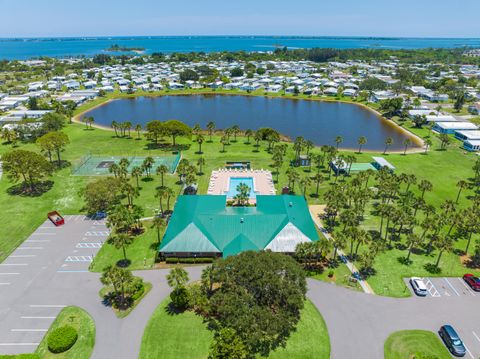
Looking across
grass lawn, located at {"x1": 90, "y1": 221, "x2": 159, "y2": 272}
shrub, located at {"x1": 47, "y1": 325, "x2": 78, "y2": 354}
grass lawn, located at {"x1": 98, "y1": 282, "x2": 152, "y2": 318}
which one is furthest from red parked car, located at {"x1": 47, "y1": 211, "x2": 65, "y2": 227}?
shrub, located at {"x1": 47, "y1": 325, "x2": 78, "y2": 354}

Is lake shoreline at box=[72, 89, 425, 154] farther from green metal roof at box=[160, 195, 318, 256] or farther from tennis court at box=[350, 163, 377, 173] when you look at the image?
green metal roof at box=[160, 195, 318, 256]

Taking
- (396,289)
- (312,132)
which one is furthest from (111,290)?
(312,132)

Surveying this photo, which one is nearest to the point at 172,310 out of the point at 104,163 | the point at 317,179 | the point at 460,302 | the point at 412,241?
the point at 412,241

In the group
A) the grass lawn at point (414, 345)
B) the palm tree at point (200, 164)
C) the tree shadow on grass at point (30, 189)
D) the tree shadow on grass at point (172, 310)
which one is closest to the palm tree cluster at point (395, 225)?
the grass lawn at point (414, 345)

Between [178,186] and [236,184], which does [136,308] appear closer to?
[178,186]

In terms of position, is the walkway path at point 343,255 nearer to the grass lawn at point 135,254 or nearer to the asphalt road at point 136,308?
the asphalt road at point 136,308
